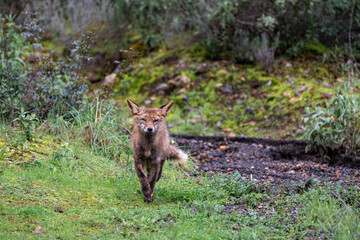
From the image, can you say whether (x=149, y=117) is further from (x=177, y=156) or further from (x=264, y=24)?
(x=264, y=24)

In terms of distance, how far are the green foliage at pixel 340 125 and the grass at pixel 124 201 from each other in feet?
6.87

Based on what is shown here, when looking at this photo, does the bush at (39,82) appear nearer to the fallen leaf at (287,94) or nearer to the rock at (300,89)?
the fallen leaf at (287,94)

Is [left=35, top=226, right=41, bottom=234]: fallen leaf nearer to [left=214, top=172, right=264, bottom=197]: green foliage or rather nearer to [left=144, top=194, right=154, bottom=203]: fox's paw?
[left=144, top=194, right=154, bottom=203]: fox's paw

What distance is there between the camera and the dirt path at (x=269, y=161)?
6.40 m

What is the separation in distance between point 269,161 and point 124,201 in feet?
11.1

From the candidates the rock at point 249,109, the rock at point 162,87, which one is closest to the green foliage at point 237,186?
the rock at point 249,109

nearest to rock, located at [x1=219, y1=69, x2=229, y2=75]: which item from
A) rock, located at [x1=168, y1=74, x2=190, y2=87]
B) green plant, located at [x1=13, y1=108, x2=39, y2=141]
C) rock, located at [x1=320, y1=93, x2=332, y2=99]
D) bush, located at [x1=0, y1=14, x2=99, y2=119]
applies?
rock, located at [x1=168, y1=74, x2=190, y2=87]

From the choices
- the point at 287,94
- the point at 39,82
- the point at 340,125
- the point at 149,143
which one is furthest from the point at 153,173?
the point at 287,94

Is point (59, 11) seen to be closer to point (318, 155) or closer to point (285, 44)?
point (285, 44)

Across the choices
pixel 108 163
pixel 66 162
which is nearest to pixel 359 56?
pixel 108 163

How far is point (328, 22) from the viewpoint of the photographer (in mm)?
12172

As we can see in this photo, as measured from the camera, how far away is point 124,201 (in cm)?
527

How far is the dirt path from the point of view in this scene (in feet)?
21.0

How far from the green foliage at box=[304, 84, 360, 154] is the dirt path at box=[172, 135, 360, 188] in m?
0.29
